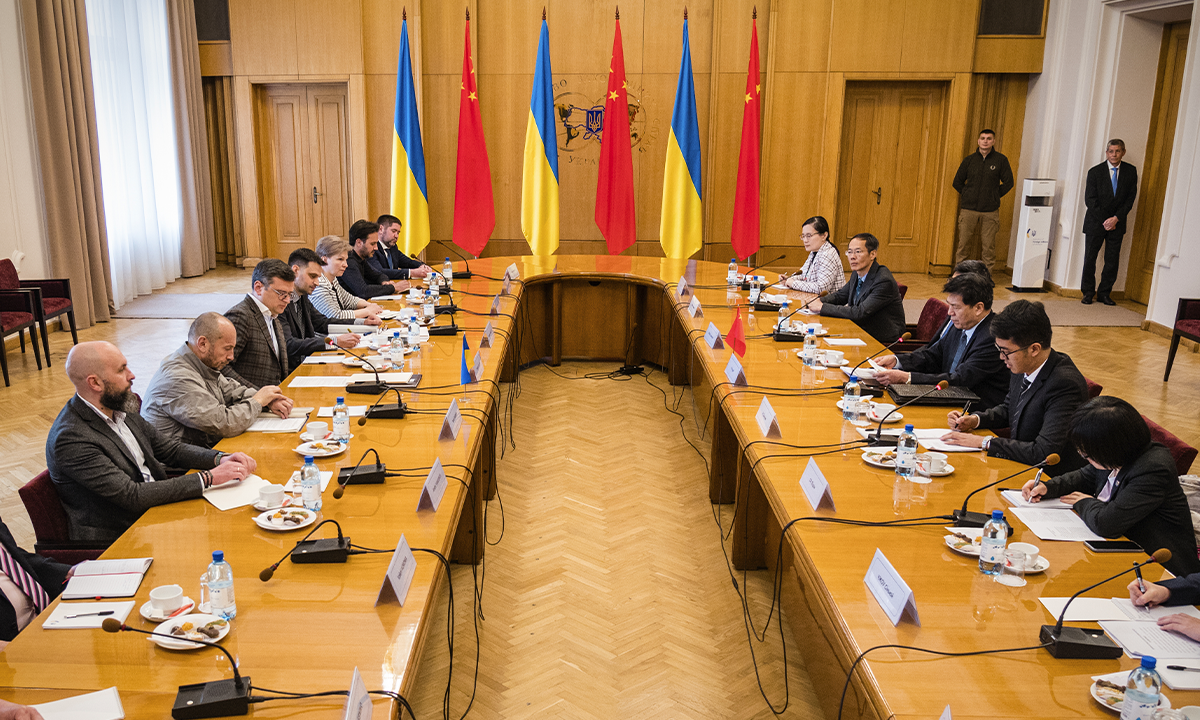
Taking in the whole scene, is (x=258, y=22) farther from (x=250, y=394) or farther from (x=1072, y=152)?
(x=1072, y=152)

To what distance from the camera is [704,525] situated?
4344 millimetres

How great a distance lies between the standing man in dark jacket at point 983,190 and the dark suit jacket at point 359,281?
22.7 ft

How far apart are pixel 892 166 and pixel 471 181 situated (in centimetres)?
520

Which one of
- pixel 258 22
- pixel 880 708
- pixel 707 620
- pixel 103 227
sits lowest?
pixel 707 620

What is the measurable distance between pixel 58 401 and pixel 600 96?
20.6 ft

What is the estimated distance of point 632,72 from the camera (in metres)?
9.72

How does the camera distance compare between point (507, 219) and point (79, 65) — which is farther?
point (507, 219)

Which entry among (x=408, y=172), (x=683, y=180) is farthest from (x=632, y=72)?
(x=408, y=172)

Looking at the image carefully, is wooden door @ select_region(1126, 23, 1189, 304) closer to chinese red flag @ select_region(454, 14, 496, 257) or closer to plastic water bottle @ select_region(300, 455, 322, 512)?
chinese red flag @ select_region(454, 14, 496, 257)

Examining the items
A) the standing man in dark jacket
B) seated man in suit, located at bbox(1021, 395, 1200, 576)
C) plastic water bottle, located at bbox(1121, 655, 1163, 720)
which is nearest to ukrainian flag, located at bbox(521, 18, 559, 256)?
the standing man in dark jacket

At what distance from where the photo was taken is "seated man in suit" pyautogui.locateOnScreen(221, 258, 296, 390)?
13.6 feet

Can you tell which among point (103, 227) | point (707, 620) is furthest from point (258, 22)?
point (707, 620)

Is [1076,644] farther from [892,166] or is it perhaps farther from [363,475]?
[892,166]

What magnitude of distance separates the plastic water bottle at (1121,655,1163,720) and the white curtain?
929cm
